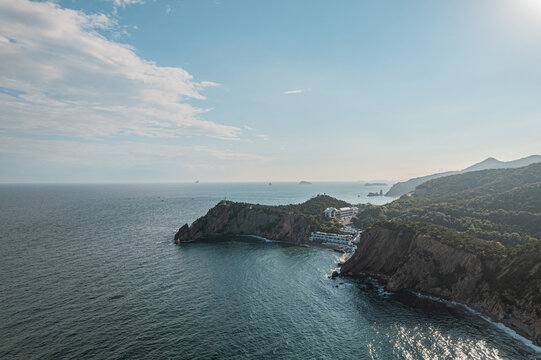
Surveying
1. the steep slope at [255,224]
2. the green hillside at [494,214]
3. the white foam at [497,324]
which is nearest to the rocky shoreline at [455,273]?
the white foam at [497,324]

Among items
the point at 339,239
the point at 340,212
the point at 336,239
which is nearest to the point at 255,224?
the point at 336,239

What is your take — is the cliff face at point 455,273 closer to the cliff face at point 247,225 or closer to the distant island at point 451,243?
the distant island at point 451,243

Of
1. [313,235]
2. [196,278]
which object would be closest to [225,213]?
[313,235]

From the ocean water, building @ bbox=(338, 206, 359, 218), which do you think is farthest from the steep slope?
the ocean water

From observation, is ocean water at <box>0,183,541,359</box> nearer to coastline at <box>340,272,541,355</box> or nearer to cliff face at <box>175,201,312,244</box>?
coastline at <box>340,272,541,355</box>

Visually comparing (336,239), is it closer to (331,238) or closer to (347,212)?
(331,238)
